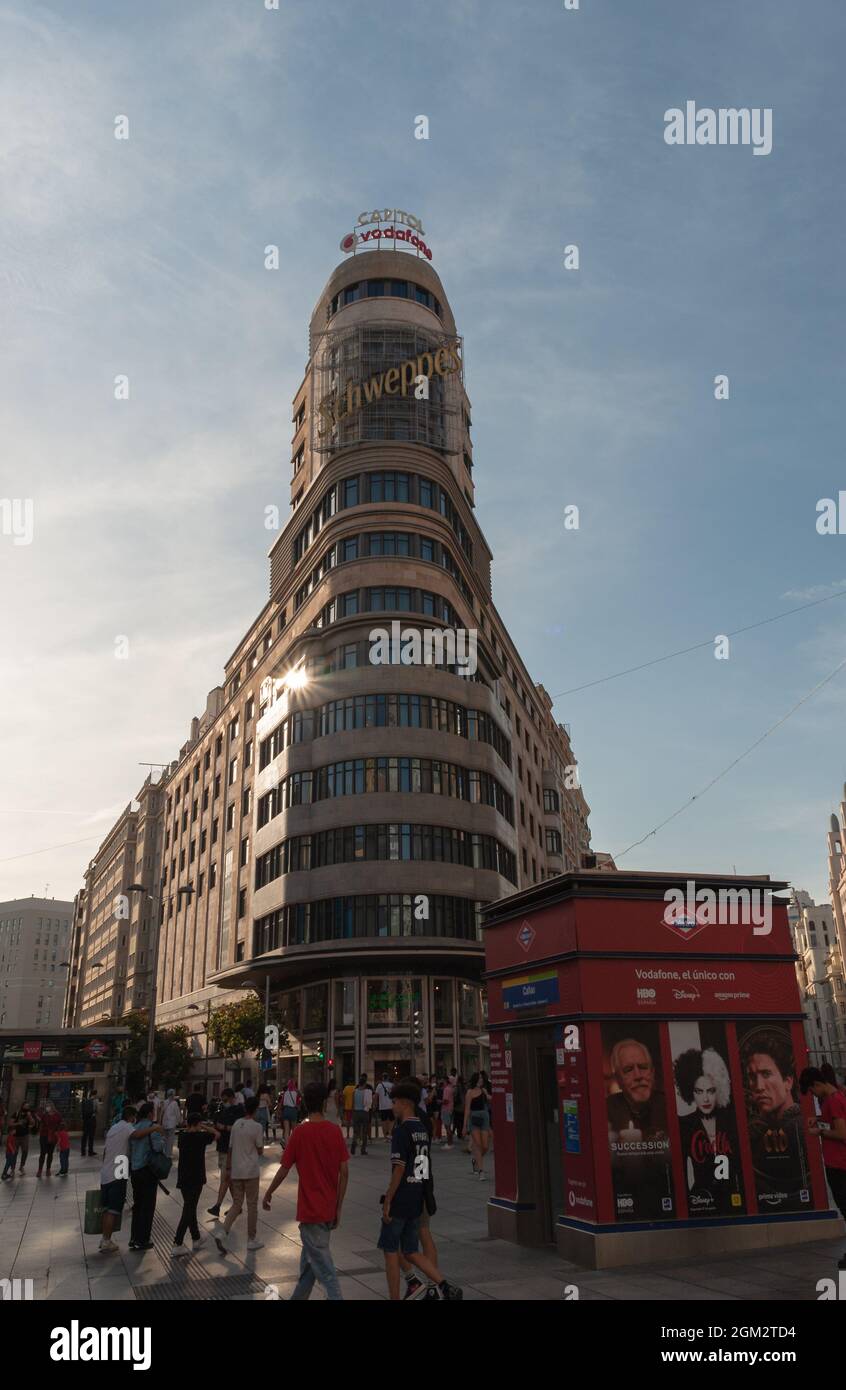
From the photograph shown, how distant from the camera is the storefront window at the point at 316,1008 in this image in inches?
1641

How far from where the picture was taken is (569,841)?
268 feet

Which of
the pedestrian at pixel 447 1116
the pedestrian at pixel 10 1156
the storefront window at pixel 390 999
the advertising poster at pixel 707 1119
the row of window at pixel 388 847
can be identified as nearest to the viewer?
the advertising poster at pixel 707 1119

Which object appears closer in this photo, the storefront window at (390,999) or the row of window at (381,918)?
the row of window at (381,918)

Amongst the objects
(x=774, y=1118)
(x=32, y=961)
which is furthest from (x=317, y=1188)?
(x=32, y=961)

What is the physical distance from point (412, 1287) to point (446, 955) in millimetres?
31071

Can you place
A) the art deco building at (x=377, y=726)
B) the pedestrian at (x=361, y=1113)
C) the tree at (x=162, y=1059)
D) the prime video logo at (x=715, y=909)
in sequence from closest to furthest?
the prime video logo at (x=715, y=909) → the pedestrian at (x=361, y=1113) → the art deco building at (x=377, y=726) → the tree at (x=162, y=1059)

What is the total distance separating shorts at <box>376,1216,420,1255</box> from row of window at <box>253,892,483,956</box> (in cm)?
3123

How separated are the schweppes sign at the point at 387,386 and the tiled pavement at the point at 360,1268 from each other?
129 ft

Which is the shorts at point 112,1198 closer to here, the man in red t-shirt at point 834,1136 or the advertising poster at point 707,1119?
the advertising poster at point 707,1119

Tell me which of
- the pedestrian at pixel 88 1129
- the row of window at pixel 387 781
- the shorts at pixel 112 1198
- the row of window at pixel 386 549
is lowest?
the pedestrian at pixel 88 1129

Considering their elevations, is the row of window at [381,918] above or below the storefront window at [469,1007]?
above

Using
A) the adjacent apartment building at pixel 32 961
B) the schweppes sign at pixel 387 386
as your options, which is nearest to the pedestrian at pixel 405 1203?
the schweppes sign at pixel 387 386

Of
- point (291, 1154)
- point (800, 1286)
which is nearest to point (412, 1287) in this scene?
point (291, 1154)
